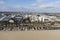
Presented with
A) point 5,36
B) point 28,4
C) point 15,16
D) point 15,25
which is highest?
point 28,4

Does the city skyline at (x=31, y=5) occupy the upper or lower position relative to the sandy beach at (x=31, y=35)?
upper

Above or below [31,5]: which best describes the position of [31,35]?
below

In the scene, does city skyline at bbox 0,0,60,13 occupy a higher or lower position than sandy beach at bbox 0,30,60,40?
higher

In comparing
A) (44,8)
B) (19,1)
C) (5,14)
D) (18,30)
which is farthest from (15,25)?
(44,8)

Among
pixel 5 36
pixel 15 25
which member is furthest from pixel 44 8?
pixel 5 36

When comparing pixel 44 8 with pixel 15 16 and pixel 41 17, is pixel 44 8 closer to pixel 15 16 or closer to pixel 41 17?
pixel 41 17

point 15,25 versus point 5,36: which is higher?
point 15,25
